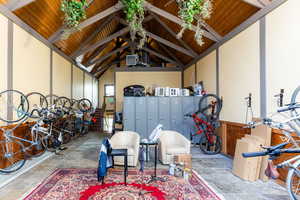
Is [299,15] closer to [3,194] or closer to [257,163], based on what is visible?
[257,163]

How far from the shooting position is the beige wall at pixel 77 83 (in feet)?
26.0

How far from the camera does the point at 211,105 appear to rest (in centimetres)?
554

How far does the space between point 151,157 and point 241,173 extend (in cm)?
217

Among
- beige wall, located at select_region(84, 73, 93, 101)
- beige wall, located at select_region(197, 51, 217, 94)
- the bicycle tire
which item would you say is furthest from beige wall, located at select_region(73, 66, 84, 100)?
beige wall, located at select_region(197, 51, 217, 94)

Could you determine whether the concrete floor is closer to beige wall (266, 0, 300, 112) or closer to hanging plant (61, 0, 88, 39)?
beige wall (266, 0, 300, 112)

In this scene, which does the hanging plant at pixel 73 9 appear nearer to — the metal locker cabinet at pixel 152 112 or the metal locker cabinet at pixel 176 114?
the metal locker cabinet at pixel 152 112

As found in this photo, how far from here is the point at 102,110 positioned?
463 inches

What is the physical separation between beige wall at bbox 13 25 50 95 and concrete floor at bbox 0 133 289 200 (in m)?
1.97

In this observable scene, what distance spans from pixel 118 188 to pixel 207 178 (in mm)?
1641

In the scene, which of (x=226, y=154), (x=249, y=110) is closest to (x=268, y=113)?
(x=249, y=110)

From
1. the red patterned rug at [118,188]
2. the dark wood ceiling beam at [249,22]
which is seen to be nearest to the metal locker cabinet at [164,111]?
the dark wood ceiling beam at [249,22]

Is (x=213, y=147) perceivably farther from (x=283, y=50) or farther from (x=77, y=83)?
(x=77, y=83)

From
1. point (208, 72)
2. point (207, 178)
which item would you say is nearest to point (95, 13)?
point (208, 72)

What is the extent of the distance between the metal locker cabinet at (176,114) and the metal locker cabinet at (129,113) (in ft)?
4.49
